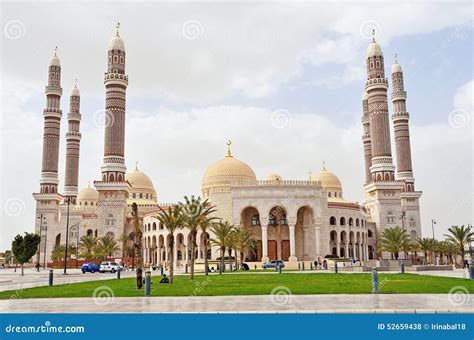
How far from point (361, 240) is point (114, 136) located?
39.5 metres

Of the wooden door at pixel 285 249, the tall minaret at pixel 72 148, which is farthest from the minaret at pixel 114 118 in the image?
the wooden door at pixel 285 249

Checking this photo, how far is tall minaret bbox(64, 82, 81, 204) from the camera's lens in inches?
3381

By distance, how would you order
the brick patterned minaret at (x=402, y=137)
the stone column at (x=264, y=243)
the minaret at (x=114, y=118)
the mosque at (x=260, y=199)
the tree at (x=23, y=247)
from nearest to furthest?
the tree at (x=23, y=247)
the stone column at (x=264, y=243)
the mosque at (x=260, y=199)
the minaret at (x=114, y=118)
the brick patterned minaret at (x=402, y=137)

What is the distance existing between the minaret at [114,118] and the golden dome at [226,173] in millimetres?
14342

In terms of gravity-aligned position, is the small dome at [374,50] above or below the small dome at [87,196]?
above

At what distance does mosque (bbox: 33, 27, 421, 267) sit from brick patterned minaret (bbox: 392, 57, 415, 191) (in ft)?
0.51

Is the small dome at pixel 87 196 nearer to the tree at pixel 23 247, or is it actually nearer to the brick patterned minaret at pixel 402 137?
the tree at pixel 23 247

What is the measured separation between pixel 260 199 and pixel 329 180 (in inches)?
1324

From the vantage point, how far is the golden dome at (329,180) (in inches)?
3720

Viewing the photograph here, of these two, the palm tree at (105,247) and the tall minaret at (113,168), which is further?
the tall minaret at (113,168)

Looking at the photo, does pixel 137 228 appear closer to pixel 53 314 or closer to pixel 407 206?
pixel 53 314

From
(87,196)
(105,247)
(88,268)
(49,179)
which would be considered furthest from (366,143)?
(88,268)
